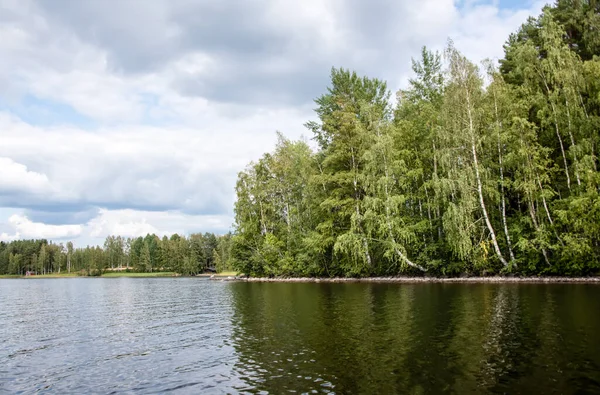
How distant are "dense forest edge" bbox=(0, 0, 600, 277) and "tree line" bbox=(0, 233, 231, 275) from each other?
85.9m

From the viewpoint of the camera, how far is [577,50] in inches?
1855

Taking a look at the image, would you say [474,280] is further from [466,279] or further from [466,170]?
[466,170]

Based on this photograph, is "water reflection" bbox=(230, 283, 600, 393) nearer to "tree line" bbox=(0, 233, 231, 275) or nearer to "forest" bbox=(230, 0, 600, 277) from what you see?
"forest" bbox=(230, 0, 600, 277)

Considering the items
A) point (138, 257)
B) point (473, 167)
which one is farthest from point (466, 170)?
point (138, 257)

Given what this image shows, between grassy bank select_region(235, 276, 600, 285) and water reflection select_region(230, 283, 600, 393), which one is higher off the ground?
water reflection select_region(230, 283, 600, 393)

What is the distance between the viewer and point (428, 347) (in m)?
14.9

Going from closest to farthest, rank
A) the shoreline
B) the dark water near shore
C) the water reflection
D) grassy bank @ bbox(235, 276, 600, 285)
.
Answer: the water reflection
the dark water near shore
the shoreline
grassy bank @ bbox(235, 276, 600, 285)

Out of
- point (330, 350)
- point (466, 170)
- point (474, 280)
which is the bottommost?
point (474, 280)

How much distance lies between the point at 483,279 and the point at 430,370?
3412cm

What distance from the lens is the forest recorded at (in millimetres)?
38688

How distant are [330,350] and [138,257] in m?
184

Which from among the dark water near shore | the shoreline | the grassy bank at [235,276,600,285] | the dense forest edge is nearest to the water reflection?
the dark water near shore

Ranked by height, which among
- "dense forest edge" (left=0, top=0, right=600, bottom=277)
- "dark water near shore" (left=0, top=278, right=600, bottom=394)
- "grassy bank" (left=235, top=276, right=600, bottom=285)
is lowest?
"grassy bank" (left=235, top=276, right=600, bottom=285)

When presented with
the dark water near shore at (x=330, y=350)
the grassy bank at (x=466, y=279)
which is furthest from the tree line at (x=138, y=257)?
the dark water near shore at (x=330, y=350)
